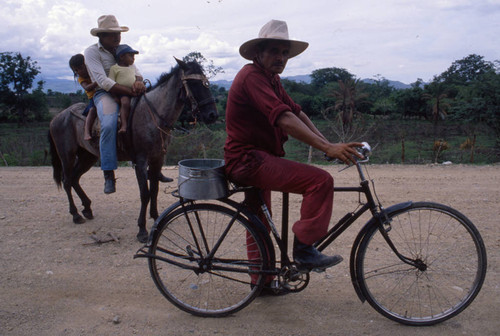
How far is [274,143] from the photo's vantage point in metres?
3.06

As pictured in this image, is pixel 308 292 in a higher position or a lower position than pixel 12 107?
lower

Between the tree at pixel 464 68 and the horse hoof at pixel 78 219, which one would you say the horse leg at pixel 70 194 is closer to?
the horse hoof at pixel 78 219

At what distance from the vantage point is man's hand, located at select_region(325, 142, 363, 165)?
8.87 feet

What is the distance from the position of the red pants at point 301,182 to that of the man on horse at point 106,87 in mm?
2713

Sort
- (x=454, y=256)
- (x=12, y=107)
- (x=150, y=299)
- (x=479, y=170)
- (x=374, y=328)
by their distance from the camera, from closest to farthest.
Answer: (x=374, y=328)
(x=150, y=299)
(x=454, y=256)
(x=479, y=170)
(x=12, y=107)

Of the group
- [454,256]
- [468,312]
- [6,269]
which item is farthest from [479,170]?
[6,269]

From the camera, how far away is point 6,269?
13.8 ft

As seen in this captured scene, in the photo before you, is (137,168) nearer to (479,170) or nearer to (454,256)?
(454,256)

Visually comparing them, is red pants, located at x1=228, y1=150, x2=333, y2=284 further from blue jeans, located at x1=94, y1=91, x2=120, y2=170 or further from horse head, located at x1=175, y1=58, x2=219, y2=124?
blue jeans, located at x1=94, y1=91, x2=120, y2=170

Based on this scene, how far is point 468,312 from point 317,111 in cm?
4424

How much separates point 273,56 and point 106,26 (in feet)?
10.4

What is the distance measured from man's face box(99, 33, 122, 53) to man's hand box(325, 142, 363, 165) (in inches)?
147

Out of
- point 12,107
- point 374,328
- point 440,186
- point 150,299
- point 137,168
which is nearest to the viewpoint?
point 374,328

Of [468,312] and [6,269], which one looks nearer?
[468,312]
